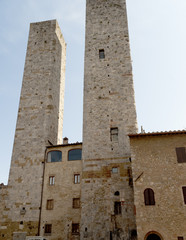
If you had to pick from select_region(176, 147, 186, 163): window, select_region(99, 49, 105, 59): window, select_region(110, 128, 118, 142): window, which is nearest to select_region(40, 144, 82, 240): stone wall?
select_region(110, 128, 118, 142): window

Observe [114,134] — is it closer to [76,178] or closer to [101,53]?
[76,178]

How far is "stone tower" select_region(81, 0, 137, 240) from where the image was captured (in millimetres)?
19172

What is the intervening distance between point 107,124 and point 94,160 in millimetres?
3594

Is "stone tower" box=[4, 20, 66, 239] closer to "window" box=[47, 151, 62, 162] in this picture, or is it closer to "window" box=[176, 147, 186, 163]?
"window" box=[47, 151, 62, 162]

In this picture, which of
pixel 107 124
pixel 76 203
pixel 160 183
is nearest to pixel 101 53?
pixel 107 124

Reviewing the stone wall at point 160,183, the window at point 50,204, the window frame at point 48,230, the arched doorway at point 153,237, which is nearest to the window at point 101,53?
the stone wall at point 160,183

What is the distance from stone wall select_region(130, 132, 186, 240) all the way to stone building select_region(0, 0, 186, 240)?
2.3 inches

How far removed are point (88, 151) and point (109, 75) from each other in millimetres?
8183

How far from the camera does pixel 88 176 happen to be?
68.9ft

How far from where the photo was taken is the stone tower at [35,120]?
2164cm

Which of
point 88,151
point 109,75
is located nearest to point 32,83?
point 109,75

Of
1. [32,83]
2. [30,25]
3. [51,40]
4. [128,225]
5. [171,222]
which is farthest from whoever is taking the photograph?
[30,25]

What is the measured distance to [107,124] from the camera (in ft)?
75.0

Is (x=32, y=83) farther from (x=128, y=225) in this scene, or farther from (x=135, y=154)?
(x=128, y=225)
